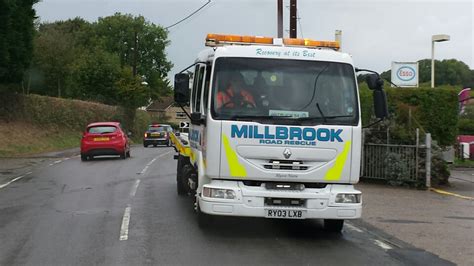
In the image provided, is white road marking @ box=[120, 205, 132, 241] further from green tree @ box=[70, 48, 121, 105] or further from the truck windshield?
green tree @ box=[70, 48, 121, 105]

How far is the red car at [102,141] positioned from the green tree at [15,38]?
29.6 feet

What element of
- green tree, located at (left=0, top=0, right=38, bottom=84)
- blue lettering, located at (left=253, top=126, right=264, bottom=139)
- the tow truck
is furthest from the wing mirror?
green tree, located at (left=0, top=0, right=38, bottom=84)

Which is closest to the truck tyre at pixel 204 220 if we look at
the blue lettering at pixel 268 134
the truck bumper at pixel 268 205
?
the truck bumper at pixel 268 205

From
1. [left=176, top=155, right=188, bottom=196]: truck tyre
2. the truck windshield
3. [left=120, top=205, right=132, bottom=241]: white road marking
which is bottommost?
[left=120, top=205, right=132, bottom=241]: white road marking

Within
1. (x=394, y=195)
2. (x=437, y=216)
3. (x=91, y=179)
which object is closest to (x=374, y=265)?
(x=437, y=216)

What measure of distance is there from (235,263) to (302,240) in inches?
72.8

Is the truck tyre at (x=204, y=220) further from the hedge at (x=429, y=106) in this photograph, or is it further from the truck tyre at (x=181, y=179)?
the hedge at (x=429, y=106)

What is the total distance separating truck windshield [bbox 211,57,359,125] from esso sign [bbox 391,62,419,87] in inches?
582

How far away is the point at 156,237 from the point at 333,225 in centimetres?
283

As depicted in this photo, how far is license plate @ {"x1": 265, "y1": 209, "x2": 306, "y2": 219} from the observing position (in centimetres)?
811

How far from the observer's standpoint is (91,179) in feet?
54.7

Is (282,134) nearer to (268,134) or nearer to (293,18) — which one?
(268,134)

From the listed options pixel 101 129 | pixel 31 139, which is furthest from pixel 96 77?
pixel 101 129

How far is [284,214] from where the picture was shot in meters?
8.14
